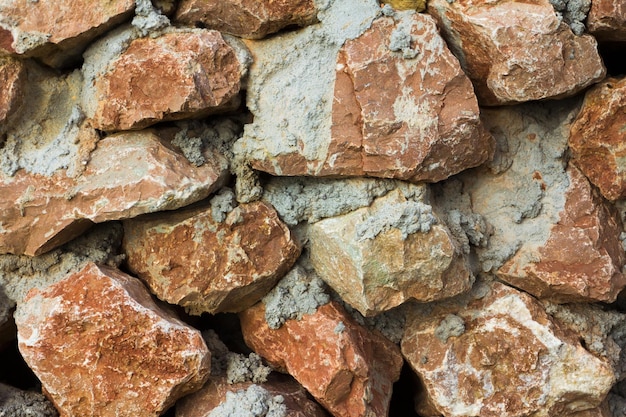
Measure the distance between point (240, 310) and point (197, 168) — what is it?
513 mm

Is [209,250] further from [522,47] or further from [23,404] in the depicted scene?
[522,47]

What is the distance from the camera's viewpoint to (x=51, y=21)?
1953 mm

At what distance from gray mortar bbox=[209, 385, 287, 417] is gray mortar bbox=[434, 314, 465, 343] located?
1.78ft

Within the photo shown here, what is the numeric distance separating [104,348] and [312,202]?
2.48 ft

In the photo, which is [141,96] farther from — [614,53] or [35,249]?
[614,53]

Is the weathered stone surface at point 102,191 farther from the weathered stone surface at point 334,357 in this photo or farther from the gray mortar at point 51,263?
the weathered stone surface at point 334,357

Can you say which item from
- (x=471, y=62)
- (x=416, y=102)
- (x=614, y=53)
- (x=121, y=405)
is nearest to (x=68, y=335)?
(x=121, y=405)

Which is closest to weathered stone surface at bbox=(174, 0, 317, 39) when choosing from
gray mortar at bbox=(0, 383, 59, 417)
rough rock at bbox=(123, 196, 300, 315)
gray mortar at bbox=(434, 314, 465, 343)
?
rough rock at bbox=(123, 196, 300, 315)

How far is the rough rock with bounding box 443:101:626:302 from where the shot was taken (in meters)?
2.05

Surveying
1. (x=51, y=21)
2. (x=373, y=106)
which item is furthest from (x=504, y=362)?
(x=51, y=21)

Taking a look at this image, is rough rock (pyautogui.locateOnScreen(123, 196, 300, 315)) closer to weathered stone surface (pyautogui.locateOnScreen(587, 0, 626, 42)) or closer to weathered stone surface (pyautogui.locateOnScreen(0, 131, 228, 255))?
weathered stone surface (pyautogui.locateOnScreen(0, 131, 228, 255))

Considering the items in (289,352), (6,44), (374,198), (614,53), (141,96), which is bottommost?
(289,352)

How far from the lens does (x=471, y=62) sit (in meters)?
2.04

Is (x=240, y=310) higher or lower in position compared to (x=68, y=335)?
lower
